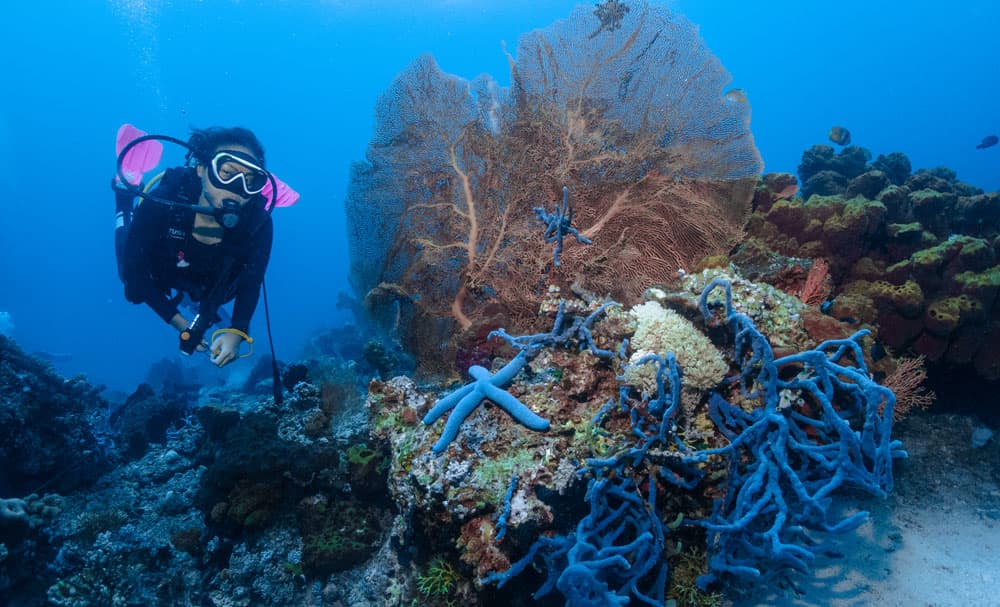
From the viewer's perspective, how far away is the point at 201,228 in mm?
6012

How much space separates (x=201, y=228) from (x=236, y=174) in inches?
35.8

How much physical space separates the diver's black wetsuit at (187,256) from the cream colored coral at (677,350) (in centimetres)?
Answer: 506

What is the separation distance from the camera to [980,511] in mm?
3658

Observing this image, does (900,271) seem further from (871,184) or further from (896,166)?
(896,166)

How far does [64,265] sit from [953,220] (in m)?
137

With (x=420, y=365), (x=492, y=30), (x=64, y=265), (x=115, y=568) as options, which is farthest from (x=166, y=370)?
(x=64, y=265)

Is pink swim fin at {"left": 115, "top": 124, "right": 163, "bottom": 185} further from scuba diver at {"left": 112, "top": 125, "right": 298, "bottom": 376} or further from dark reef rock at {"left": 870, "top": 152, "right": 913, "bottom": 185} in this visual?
dark reef rock at {"left": 870, "top": 152, "right": 913, "bottom": 185}

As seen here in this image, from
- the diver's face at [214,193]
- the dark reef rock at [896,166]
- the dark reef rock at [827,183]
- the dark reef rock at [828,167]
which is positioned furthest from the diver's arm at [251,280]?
the dark reef rock at [896,166]

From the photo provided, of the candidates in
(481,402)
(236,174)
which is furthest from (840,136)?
(236,174)

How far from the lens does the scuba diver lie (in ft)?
18.6

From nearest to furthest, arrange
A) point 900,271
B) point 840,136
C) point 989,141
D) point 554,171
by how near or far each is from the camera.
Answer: point 900,271
point 554,171
point 840,136
point 989,141

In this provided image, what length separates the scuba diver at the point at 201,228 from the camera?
5.66 metres

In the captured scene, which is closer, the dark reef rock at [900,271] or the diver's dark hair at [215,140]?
the dark reef rock at [900,271]

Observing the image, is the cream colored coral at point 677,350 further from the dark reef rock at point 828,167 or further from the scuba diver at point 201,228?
the dark reef rock at point 828,167
